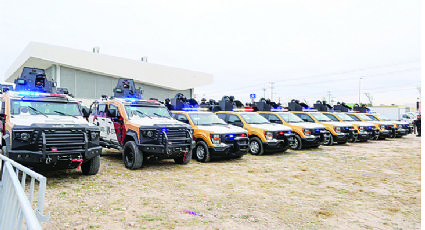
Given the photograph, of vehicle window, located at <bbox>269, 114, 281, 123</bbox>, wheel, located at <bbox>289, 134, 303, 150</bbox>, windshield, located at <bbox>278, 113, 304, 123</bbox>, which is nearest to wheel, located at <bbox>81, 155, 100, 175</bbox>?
wheel, located at <bbox>289, 134, 303, 150</bbox>

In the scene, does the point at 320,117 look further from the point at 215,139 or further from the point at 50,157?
the point at 50,157

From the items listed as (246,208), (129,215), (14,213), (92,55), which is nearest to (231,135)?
(246,208)

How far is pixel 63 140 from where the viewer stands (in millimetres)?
6020

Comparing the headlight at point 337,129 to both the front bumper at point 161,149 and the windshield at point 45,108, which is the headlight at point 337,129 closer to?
the front bumper at point 161,149

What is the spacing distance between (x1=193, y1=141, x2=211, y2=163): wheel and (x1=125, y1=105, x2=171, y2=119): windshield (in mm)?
1425

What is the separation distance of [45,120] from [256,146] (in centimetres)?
735

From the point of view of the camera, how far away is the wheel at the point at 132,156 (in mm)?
7602

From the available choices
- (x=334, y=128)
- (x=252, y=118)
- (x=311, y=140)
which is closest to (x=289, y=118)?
(x=311, y=140)

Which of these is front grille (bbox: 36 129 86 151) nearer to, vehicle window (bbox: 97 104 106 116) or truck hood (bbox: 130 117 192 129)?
truck hood (bbox: 130 117 192 129)

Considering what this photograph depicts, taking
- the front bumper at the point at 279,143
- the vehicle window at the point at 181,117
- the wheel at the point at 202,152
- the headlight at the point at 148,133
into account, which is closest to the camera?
the headlight at the point at 148,133

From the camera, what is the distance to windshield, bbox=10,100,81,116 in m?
6.65

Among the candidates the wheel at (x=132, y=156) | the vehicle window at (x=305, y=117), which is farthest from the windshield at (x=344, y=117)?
the wheel at (x=132, y=156)

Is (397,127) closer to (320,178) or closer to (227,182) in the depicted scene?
(320,178)

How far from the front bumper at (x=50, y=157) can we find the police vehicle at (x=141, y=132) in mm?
1655
